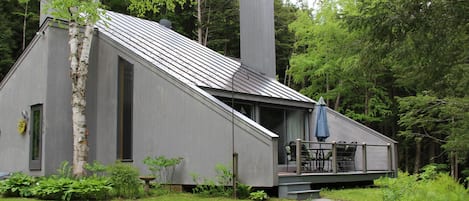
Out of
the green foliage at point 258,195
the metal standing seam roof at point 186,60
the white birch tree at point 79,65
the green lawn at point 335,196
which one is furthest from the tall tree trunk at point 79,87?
the green foliage at point 258,195

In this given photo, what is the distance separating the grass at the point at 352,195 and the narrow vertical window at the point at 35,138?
271 inches

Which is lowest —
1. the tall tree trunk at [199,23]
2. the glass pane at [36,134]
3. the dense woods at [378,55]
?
the glass pane at [36,134]

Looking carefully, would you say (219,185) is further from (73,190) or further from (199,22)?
(199,22)

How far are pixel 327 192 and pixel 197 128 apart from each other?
307cm

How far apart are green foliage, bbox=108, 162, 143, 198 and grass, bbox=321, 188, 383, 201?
3736mm

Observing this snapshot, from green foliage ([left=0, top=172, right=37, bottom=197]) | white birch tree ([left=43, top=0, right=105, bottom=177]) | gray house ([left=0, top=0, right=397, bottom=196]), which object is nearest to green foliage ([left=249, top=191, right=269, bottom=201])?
gray house ([left=0, top=0, right=397, bottom=196])

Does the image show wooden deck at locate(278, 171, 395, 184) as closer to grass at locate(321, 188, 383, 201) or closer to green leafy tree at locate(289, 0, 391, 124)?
grass at locate(321, 188, 383, 201)

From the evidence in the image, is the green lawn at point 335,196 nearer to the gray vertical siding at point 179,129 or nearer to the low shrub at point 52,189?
the low shrub at point 52,189

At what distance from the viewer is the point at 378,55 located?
8.02m

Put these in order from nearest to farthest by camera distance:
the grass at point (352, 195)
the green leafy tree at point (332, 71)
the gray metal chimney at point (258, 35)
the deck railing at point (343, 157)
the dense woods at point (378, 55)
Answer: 1. the dense woods at point (378, 55)
2. the grass at point (352, 195)
3. the deck railing at point (343, 157)
4. the gray metal chimney at point (258, 35)
5. the green leafy tree at point (332, 71)

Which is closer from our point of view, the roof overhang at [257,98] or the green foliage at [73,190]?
the green foliage at [73,190]

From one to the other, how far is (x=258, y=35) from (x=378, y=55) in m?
8.39

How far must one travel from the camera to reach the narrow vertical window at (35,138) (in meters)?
Answer: 12.0

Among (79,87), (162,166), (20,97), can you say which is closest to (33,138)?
(20,97)
